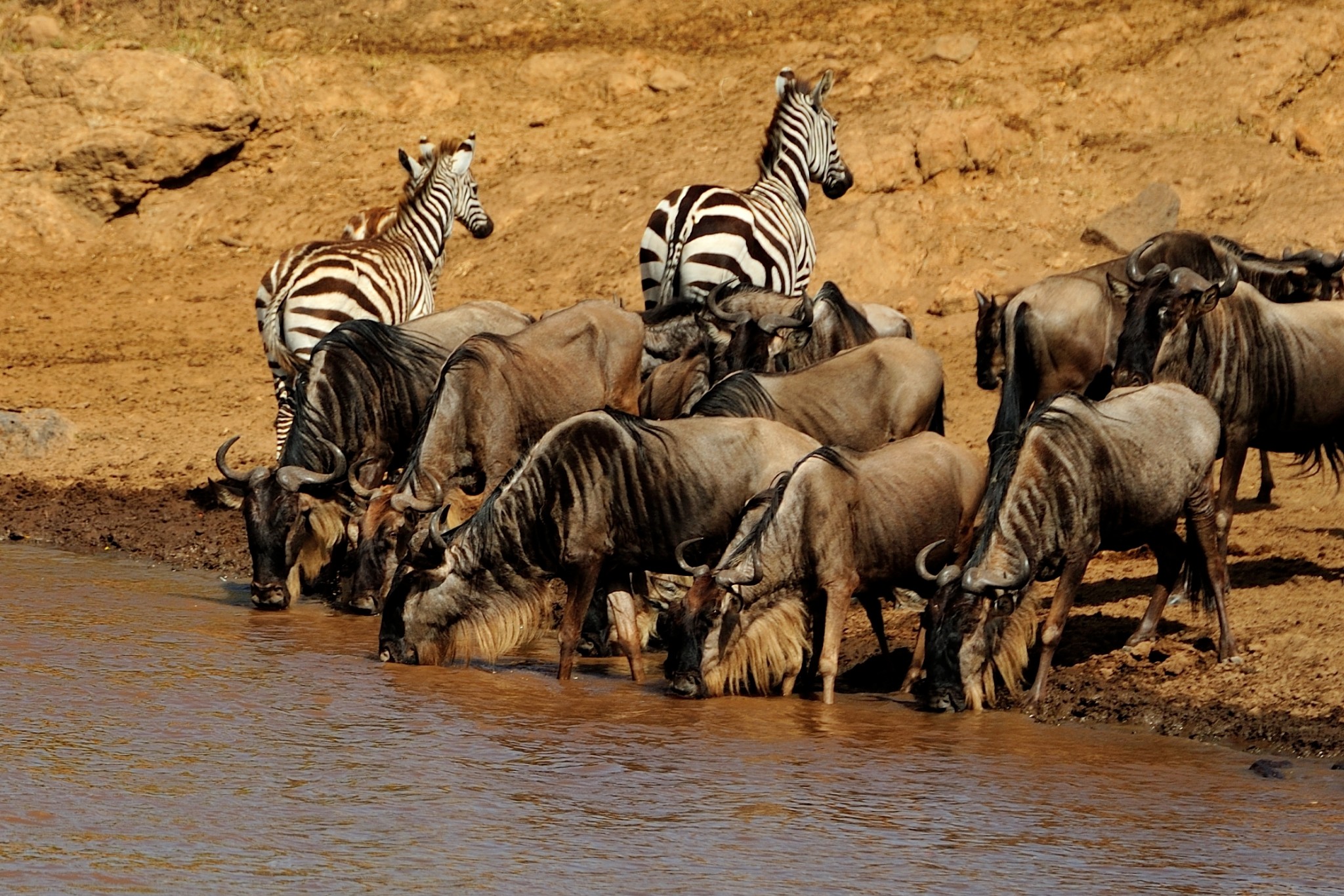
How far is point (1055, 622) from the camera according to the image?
843cm

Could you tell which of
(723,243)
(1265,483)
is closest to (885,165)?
(723,243)

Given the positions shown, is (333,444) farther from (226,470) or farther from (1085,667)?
(1085,667)

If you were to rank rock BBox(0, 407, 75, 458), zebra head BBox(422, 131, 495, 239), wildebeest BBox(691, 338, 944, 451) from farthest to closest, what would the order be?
zebra head BBox(422, 131, 495, 239) < rock BBox(0, 407, 75, 458) < wildebeest BBox(691, 338, 944, 451)

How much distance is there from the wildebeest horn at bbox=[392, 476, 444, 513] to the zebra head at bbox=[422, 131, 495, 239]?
6031 millimetres

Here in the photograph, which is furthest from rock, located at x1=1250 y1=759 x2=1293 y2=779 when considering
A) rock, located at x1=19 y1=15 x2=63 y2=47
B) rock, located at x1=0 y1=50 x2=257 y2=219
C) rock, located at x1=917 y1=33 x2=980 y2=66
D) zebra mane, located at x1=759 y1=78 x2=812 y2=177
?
rock, located at x1=19 y1=15 x2=63 y2=47

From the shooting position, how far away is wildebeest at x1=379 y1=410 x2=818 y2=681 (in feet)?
29.3

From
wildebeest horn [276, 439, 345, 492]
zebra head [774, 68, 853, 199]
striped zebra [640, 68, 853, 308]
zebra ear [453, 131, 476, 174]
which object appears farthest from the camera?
zebra ear [453, 131, 476, 174]

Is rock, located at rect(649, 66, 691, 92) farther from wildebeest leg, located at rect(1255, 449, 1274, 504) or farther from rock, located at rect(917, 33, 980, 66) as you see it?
wildebeest leg, located at rect(1255, 449, 1274, 504)

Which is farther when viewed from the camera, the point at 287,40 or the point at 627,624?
the point at 287,40

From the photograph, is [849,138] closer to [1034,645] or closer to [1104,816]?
[1034,645]

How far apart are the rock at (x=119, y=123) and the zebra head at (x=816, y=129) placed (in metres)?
7.79

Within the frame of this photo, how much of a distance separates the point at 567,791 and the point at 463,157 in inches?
402

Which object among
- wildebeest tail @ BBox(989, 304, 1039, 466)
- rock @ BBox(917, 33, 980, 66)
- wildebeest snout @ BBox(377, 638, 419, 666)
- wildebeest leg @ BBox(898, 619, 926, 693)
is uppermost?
rock @ BBox(917, 33, 980, 66)

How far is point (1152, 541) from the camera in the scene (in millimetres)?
9203
